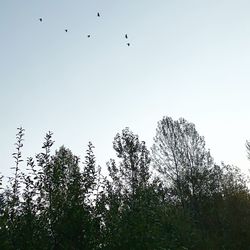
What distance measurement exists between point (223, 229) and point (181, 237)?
24.4 feet

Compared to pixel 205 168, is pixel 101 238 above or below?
below

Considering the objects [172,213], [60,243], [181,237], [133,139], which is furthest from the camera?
[133,139]

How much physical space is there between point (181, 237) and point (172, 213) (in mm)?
2462

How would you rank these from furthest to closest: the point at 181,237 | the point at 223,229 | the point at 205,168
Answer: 1. the point at 205,168
2. the point at 223,229
3. the point at 181,237

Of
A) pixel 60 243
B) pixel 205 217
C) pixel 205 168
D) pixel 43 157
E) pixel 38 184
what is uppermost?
pixel 205 168

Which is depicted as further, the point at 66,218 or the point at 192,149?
the point at 192,149

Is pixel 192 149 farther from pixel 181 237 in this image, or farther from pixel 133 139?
pixel 181 237

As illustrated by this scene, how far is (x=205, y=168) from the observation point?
36.9m

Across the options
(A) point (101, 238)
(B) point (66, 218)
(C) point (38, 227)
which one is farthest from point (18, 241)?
(A) point (101, 238)

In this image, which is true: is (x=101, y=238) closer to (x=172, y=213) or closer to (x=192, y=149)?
(x=172, y=213)

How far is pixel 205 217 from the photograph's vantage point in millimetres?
33844

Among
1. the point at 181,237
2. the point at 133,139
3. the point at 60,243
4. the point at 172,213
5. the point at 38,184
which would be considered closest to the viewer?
the point at 60,243

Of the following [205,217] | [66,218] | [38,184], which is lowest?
[66,218]

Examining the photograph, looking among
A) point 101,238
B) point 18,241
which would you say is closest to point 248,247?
point 101,238
